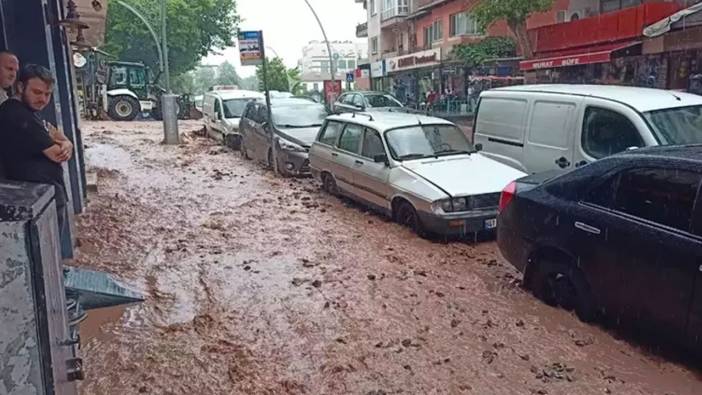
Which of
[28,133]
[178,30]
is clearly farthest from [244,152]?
[178,30]

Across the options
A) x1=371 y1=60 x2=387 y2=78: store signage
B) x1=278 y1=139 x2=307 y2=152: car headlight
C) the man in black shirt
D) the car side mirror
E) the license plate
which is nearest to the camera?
the man in black shirt

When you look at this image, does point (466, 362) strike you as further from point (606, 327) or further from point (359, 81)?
point (359, 81)

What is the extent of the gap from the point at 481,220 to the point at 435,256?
0.75 metres

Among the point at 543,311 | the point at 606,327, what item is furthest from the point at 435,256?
the point at 606,327

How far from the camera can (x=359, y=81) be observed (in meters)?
45.2

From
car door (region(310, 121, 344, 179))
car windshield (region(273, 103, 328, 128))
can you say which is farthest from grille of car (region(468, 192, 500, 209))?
car windshield (region(273, 103, 328, 128))

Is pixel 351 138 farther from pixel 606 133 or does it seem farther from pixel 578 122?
pixel 606 133

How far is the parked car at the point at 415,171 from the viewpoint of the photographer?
6871 mm

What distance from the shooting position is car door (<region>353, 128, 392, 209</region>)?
790 centimetres

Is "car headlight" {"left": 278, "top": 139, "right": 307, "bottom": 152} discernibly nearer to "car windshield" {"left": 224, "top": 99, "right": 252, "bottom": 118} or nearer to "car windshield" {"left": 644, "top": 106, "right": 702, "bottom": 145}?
"car windshield" {"left": 224, "top": 99, "right": 252, "bottom": 118}

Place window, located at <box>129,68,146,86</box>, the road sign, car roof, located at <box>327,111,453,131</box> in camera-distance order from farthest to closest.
→ window, located at <box>129,68,146,86</box>
the road sign
car roof, located at <box>327,111,453,131</box>

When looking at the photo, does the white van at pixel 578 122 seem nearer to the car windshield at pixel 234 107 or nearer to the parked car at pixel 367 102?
the car windshield at pixel 234 107

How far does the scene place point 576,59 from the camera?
16.7 metres

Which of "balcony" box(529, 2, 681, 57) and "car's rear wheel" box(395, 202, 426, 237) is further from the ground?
"balcony" box(529, 2, 681, 57)
